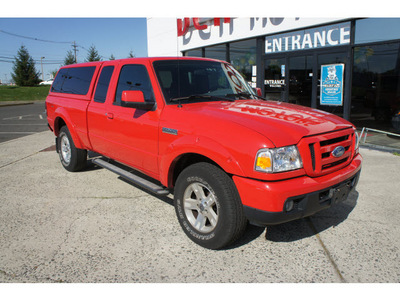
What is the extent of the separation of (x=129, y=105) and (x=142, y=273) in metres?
1.73

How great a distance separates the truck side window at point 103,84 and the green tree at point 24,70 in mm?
56605

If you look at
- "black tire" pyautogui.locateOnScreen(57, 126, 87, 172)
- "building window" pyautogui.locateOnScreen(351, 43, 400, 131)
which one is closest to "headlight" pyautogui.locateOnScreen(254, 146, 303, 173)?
"black tire" pyautogui.locateOnScreen(57, 126, 87, 172)

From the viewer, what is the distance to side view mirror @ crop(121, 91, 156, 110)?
11.2 ft

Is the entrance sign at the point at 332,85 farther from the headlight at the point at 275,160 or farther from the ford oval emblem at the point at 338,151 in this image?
the headlight at the point at 275,160

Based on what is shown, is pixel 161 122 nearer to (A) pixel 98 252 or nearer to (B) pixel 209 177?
(B) pixel 209 177

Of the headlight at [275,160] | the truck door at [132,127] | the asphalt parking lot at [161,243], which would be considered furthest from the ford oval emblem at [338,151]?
the truck door at [132,127]

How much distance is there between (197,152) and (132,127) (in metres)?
1.26

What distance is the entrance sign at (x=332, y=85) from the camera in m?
9.28

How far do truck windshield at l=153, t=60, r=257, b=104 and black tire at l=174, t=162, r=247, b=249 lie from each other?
3.25ft

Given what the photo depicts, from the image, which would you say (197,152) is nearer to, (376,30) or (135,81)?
(135,81)

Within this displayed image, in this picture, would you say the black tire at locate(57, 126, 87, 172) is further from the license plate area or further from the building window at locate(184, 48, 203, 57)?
the building window at locate(184, 48, 203, 57)

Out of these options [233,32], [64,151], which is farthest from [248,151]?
[233,32]

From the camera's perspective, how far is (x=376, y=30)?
8.28m

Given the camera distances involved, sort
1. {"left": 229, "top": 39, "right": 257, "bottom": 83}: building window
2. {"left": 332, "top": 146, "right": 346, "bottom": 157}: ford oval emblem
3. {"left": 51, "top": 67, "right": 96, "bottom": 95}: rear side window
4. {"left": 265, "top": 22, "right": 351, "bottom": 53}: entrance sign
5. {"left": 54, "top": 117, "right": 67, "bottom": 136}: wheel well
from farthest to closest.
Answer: {"left": 229, "top": 39, "right": 257, "bottom": 83}: building window < {"left": 265, "top": 22, "right": 351, "bottom": 53}: entrance sign < {"left": 54, "top": 117, "right": 67, "bottom": 136}: wheel well < {"left": 51, "top": 67, "right": 96, "bottom": 95}: rear side window < {"left": 332, "top": 146, "right": 346, "bottom": 157}: ford oval emblem
